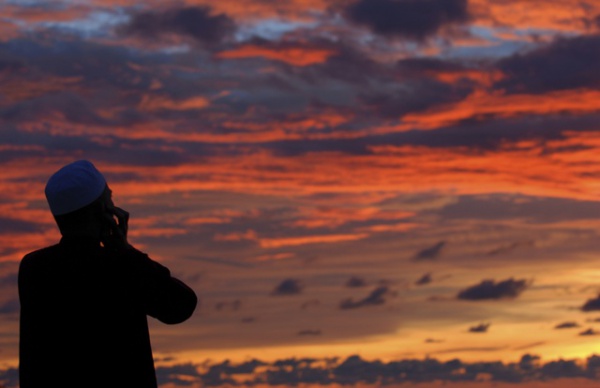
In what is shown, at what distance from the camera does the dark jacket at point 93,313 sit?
10.1 m

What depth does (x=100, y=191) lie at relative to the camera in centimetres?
1032

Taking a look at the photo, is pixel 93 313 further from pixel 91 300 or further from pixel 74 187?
pixel 74 187

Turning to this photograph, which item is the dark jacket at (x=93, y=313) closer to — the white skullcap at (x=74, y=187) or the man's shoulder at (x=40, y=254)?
the man's shoulder at (x=40, y=254)

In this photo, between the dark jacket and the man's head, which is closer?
the dark jacket

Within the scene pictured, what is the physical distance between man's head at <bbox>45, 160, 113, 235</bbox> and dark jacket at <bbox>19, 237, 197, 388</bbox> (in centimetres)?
16

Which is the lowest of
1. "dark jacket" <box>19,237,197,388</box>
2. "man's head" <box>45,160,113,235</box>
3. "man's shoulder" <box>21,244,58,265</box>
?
"dark jacket" <box>19,237,197,388</box>

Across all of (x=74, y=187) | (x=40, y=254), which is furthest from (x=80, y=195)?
(x=40, y=254)

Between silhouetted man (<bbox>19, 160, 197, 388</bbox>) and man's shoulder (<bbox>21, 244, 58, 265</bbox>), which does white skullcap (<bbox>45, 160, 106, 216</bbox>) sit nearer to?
silhouetted man (<bbox>19, 160, 197, 388</bbox>)

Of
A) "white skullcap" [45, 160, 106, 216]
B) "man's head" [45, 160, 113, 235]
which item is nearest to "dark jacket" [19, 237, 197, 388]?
"man's head" [45, 160, 113, 235]

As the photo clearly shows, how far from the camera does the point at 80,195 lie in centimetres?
1030

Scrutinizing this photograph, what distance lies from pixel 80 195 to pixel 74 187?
0.22ft

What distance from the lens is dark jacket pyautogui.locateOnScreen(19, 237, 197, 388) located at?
10.1m

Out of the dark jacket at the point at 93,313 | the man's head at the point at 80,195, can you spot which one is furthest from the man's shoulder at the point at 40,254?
the man's head at the point at 80,195

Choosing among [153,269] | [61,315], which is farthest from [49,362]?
[153,269]
